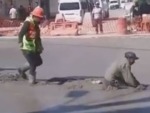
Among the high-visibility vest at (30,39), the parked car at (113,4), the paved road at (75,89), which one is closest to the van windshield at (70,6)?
the parked car at (113,4)

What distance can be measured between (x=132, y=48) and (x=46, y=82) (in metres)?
8.42

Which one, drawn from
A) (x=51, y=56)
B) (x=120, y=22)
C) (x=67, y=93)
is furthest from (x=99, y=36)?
(x=67, y=93)

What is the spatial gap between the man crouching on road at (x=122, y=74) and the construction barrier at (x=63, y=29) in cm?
1554

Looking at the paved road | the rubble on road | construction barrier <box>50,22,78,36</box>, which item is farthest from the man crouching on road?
construction barrier <box>50,22,78,36</box>

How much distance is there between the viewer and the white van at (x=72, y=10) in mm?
36213

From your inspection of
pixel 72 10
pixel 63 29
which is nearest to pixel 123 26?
pixel 63 29

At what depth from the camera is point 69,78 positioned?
12.3m

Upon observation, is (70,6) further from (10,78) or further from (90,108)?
(90,108)

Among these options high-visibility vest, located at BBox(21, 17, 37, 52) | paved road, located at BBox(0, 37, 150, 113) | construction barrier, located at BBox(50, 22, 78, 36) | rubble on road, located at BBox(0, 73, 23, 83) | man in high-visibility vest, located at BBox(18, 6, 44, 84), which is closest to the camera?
paved road, located at BBox(0, 37, 150, 113)

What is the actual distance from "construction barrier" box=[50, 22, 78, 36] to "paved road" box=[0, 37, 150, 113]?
4991 millimetres

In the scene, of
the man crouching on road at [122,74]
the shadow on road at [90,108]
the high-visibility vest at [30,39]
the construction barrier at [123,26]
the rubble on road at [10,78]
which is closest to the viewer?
the shadow on road at [90,108]

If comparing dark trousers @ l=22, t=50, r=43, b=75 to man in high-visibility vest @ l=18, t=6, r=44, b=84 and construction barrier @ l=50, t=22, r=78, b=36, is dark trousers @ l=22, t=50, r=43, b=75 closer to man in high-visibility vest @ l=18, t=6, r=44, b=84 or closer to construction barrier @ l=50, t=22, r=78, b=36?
man in high-visibility vest @ l=18, t=6, r=44, b=84

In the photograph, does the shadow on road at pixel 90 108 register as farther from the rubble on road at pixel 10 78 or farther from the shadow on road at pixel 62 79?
the rubble on road at pixel 10 78

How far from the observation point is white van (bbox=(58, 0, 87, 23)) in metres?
36.2
